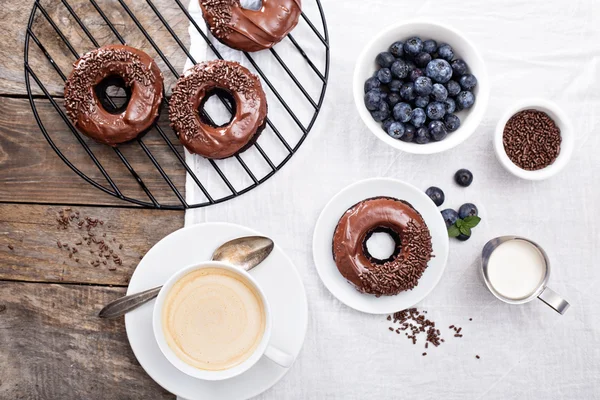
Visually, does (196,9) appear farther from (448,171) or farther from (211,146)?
(448,171)

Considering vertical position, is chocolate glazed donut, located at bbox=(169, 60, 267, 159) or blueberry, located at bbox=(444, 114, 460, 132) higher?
chocolate glazed donut, located at bbox=(169, 60, 267, 159)

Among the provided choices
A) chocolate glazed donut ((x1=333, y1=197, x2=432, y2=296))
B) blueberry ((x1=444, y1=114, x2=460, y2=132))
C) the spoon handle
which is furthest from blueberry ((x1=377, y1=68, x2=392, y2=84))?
the spoon handle

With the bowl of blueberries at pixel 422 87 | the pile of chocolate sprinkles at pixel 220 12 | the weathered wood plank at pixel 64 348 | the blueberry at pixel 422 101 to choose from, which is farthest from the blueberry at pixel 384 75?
the weathered wood plank at pixel 64 348

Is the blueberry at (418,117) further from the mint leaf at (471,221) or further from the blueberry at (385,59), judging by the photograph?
the mint leaf at (471,221)

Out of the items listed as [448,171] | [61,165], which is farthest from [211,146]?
[448,171]

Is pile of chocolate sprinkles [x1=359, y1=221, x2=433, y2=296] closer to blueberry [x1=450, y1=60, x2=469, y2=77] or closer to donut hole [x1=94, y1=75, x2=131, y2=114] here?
blueberry [x1=450, y1=60, x2=469, y2=77]

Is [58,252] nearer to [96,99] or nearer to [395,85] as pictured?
[96,99]
